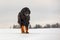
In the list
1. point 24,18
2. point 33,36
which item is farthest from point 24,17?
point 33,36

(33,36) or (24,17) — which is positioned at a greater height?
(24,17)

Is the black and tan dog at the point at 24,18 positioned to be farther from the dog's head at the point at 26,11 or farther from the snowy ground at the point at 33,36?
the snowy ground at the point at 33,36

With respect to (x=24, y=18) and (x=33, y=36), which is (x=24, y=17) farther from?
(x=33, y=36)

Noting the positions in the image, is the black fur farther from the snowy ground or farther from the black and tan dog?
the snowy ground

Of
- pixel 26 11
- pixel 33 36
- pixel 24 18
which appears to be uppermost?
pixel 26 11

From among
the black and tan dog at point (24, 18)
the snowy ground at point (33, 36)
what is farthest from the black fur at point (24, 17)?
the snowy ground at point (33, 36)

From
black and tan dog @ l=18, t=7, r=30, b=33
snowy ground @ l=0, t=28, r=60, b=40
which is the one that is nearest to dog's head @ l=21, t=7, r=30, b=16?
black and tan dog @ l=18, t=7, r=30, b=33

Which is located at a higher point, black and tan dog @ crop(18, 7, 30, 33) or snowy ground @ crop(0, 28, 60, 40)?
black and tan dog @ crop(18, 7, 30, 33)

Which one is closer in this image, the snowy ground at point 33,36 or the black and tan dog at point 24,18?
the snowy ground at point 33,36

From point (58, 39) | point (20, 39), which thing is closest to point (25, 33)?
point (20, 39)

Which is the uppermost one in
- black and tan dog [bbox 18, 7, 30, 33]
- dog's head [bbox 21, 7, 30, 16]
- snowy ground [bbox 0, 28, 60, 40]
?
dog's head [bbox 21, 7, 30, 16]

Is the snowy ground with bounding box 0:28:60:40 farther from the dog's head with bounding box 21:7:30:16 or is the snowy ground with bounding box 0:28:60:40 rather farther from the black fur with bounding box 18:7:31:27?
the dog's head with bounding box 21:7:30:16

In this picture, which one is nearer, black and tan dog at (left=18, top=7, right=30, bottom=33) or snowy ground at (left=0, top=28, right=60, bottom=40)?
snowy ground at (left=0, top=28, right=60, bottom=40)

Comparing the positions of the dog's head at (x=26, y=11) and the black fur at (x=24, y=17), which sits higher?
the dog's head at (x=26, y=11)
